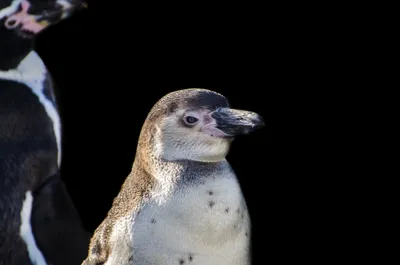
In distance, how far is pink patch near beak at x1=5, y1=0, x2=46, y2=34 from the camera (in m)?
4.45

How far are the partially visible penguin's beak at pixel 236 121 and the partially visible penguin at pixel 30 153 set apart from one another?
0.63 m

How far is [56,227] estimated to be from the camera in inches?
180

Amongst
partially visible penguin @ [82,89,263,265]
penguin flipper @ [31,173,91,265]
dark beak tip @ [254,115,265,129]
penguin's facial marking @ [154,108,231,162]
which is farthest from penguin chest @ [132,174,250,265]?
penguin flipper @ [31,173,91,265]

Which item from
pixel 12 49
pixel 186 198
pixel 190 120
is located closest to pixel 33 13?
pixel 12 49

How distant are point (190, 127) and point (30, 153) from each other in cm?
62

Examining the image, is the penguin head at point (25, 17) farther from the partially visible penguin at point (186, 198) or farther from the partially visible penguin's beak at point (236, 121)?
the partially visible penguin's beak at point (236, 121)

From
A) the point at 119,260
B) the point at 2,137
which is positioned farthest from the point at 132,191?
the point at 2,137

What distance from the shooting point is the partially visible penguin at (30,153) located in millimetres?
4461

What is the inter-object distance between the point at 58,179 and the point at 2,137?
247mm

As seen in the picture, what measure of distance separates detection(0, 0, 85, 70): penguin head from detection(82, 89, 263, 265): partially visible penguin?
47 cm

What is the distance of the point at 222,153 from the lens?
13.7 feet

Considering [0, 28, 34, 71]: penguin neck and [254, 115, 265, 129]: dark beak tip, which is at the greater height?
[254, 115, 265, 129]: dark beak tip

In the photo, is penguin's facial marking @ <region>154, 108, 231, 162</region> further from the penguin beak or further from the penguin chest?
the penguin beak

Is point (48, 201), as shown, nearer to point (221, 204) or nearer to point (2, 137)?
→ point (2, 137)
